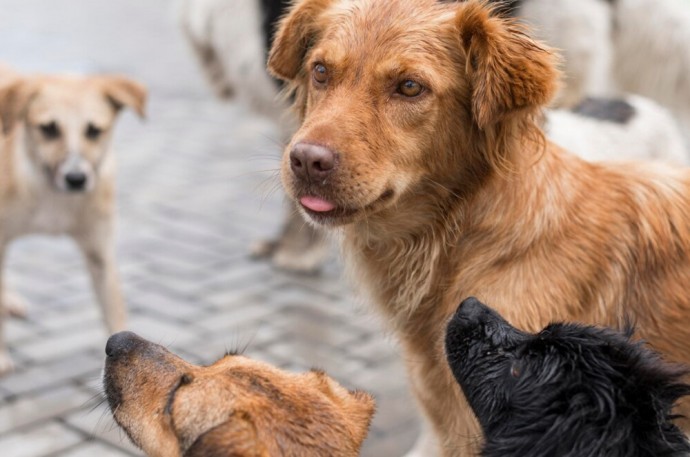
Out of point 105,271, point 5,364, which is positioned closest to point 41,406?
point 5,364

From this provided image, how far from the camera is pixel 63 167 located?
4895 mm

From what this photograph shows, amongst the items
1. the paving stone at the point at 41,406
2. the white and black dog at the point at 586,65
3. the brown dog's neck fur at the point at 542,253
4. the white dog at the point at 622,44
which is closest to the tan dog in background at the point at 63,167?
the paving stone at the point at 41,406

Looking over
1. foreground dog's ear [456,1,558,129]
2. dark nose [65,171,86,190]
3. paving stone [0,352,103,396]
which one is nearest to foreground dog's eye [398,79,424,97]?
foreground dog's ear [456,1,558,129]

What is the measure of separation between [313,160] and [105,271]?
2.65 metres

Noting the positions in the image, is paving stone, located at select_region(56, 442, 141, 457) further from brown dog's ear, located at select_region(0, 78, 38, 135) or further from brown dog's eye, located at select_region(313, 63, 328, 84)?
brown dog's eye, located at select_region(313, 63, 328, 84)

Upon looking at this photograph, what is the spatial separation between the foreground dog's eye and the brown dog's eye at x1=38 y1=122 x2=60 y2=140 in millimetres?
2731

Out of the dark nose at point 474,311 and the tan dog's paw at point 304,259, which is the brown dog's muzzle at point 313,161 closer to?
the dark nose at point 474,311

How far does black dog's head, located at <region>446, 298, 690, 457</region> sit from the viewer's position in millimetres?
2420

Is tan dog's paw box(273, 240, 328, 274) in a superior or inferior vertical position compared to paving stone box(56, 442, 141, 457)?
inferior

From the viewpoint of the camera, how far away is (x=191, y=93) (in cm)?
1173

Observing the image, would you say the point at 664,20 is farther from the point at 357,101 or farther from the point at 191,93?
the point at 191,93

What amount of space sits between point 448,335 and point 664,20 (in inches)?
152

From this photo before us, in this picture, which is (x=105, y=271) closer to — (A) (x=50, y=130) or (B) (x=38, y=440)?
(A) (x=50, y=130)

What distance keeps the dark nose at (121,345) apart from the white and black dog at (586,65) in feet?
7.87
